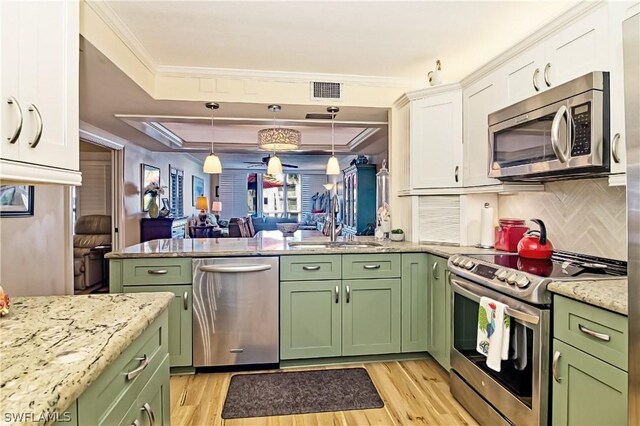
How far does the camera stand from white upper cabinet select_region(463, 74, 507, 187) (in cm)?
247

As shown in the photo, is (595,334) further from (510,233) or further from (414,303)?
(414,303)

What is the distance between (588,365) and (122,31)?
10.2ft

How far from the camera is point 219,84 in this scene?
3.18 m

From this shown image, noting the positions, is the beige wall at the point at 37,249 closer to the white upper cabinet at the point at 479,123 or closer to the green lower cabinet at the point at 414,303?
the green lower cabinet at the point at 414,303

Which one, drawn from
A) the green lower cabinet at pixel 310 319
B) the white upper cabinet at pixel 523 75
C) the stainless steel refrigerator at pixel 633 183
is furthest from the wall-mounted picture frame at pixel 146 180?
the stainless steel refrigerator at pixel 633 183

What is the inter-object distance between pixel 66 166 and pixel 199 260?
150cm

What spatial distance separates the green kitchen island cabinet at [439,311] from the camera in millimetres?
2561

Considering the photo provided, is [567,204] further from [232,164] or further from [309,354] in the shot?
[232,164]

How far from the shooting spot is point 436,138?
9.82ft

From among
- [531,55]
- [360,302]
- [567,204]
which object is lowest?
[360,302]

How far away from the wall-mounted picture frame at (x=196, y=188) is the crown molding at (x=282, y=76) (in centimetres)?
673

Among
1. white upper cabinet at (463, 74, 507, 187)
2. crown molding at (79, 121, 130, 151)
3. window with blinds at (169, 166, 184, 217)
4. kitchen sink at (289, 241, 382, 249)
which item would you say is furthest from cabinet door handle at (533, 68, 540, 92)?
window with blinds at (169, 166, 184, 217)

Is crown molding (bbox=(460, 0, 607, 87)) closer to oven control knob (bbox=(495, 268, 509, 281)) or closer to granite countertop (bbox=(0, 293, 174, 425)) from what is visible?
oven control knob (bbox=(495, 268, 509, 281))

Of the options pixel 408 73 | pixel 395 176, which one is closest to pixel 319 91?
pixel 408 73
